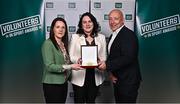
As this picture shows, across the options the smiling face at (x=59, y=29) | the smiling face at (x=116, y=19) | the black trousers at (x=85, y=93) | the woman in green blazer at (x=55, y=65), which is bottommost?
the black trousers at (x=85, y=93)

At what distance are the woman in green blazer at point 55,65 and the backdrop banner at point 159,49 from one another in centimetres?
137

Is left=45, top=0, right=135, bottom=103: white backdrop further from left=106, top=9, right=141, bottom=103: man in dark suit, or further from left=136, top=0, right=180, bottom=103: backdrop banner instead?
left=106, top=9, right=141, bottom=103: man in dark suit

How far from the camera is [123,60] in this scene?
373 cm

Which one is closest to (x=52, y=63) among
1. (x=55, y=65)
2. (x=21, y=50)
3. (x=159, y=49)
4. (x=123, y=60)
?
(x=55, y=65)

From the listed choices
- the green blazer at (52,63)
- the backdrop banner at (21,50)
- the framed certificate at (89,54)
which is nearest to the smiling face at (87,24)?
the framed certificate at (89,54)

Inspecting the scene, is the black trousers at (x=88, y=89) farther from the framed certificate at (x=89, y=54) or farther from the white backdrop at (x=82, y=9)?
the white backdrop at (x=82, y=9)

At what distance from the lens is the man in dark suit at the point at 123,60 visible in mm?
3738

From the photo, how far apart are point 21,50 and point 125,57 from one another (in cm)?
163

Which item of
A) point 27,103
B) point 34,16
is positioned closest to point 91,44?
point 34,16

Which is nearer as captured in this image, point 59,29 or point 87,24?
point 59,29

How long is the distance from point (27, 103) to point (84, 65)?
1365 mm

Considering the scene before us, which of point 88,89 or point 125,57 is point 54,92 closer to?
point 88,89

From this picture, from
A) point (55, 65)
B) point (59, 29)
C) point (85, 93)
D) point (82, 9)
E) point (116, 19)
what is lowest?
point (85, 93)

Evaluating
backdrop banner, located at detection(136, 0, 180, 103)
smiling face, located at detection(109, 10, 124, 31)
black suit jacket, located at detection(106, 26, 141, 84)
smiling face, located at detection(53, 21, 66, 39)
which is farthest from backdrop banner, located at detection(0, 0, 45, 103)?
backdrop banner, located at detection(136, 0, 180, 103)
